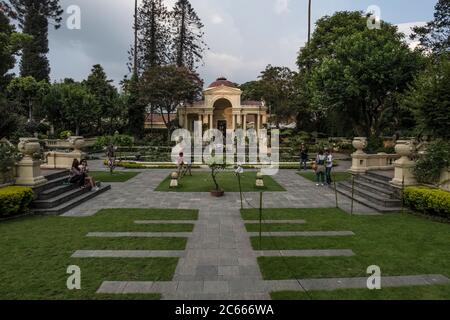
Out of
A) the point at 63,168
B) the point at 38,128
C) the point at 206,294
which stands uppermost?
the point at 38,128

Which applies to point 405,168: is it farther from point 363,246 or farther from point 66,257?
point 66,257

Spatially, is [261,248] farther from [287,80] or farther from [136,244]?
[287,80]

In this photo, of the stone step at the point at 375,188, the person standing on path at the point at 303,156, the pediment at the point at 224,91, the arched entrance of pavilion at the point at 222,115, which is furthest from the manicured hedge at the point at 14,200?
the arched entrance of pavilion at the point at 222,115

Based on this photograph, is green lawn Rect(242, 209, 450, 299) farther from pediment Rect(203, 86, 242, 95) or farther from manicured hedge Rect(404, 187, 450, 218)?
pediment Rect(203, 86, 242, 95)

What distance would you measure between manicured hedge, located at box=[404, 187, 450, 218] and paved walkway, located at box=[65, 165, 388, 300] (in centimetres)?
137

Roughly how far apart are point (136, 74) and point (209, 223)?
33680 millimetres

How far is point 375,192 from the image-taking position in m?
12.4

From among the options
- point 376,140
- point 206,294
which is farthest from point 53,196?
point 376,140

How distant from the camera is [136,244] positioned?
745cm

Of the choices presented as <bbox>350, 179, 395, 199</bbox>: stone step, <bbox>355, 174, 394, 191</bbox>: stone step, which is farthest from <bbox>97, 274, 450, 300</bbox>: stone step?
<bbox>355, 174, 394, 191</bbox>: stone step

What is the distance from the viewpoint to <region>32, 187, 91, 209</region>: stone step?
33.8 ft

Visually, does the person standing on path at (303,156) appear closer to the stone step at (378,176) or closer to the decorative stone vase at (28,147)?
the stone step at (378,176)

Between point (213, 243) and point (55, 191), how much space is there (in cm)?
657

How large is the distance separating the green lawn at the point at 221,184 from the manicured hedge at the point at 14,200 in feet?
17.7
